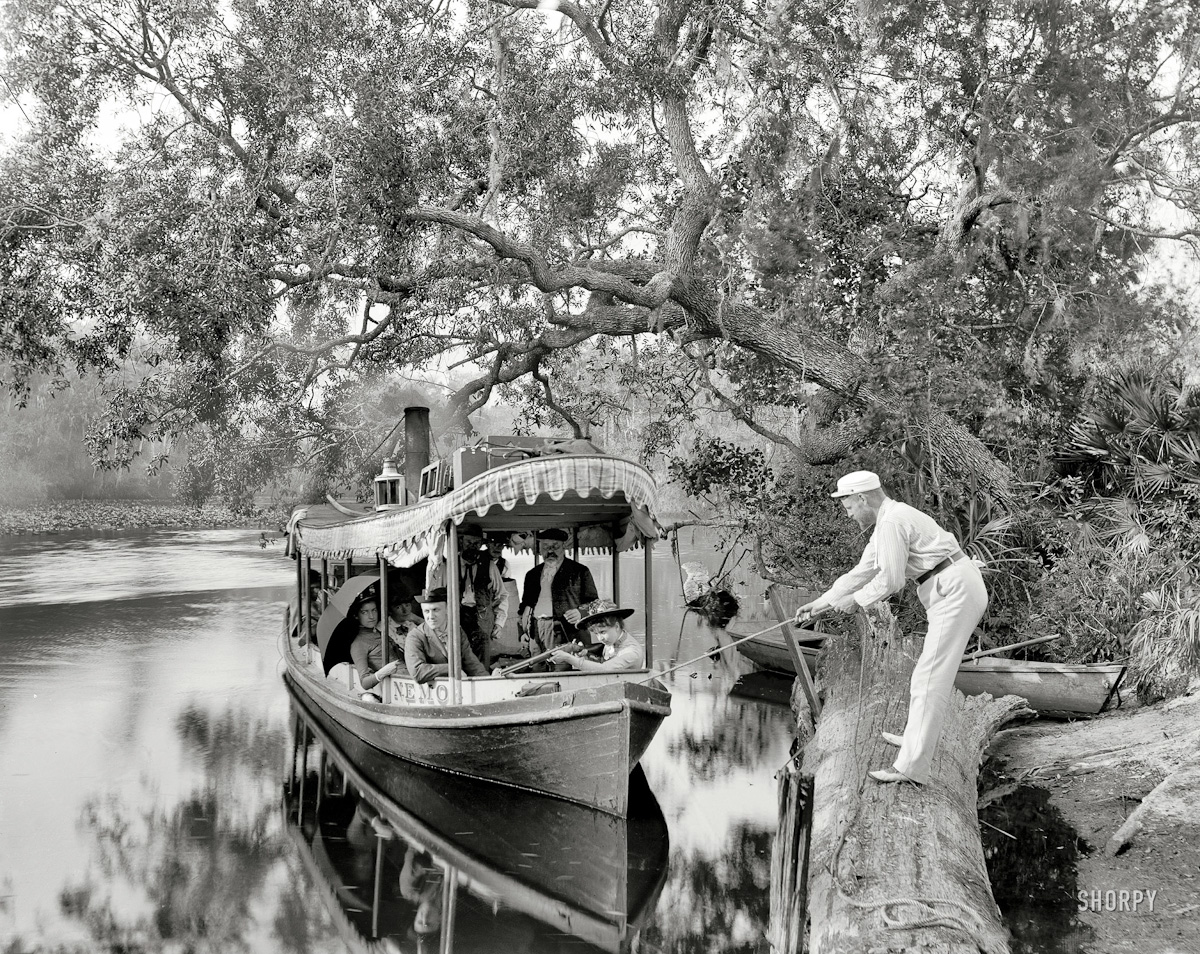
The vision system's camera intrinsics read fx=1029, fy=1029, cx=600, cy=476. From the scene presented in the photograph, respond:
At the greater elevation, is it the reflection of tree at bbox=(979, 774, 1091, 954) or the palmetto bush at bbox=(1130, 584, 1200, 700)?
the palmetto bush at bbox=(1130, 584, 1200, 700)

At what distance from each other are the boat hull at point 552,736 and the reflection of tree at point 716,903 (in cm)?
83

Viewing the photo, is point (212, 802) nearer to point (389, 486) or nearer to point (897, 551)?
point (389, 486)

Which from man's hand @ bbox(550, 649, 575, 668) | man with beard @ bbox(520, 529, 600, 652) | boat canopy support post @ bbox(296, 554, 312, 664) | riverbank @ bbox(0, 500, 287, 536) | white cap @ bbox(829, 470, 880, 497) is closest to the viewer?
white cap @ bbox(829, 470, 880, 497)

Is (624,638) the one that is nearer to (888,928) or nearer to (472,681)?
(472,681)

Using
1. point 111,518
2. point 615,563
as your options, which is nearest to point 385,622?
point 615,563

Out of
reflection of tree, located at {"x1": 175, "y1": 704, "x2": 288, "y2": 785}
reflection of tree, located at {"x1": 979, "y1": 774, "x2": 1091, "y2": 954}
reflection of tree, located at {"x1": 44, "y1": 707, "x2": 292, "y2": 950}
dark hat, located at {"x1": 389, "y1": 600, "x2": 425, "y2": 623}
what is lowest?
reflection of tree, located at {"x1": 44, "y1": 707, "x2": 292, "y2": 950}

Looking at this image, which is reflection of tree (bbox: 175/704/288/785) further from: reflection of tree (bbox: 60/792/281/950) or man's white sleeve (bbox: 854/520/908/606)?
man's white sleeve (bbox: 854/520/908/606)

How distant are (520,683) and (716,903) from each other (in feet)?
8.15

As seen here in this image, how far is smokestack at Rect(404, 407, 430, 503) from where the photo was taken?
1470 centimetres

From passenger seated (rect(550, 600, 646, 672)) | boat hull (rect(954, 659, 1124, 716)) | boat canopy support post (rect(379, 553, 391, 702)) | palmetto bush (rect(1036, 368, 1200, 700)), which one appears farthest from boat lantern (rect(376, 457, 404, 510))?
palmetto bush (rect(1036, 368, 1200, 700))

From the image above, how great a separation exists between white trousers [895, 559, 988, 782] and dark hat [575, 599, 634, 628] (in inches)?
132

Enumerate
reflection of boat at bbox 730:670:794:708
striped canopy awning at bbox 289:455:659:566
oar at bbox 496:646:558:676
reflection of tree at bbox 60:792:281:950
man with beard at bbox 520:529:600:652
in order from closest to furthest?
reflection of tree at bbox 60:792:281:950 < striped canopy awning at bbox 289:455:659:566 < oar at bbox 496:646:558:676 < man with beard at bbox 520:529:600:652 < reflection of boat at bbox 730:670:794:708

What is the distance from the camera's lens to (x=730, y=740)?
38.2 feet

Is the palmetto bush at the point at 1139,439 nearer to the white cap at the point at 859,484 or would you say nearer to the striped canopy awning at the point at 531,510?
the striped canopy awning at the point at 531,510
